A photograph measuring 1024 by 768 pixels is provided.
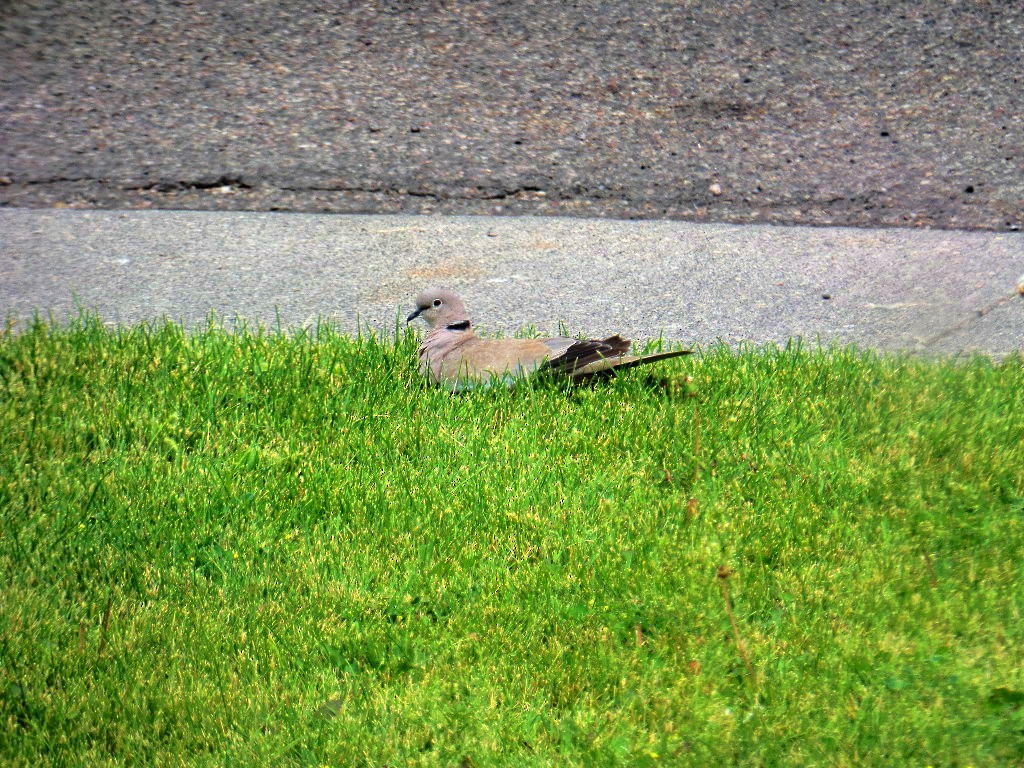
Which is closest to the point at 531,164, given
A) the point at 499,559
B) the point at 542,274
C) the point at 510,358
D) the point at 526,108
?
the point at 526,108

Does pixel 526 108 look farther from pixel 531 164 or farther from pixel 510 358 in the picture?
pixel 510 358

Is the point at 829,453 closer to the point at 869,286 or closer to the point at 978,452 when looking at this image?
the point at 978,452

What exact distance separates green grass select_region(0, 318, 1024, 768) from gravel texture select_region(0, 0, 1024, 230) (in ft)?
8.11

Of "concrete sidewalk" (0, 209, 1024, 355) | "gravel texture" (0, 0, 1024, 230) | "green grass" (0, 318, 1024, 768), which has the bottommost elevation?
"green grass" (0, 318, 1024, 768)

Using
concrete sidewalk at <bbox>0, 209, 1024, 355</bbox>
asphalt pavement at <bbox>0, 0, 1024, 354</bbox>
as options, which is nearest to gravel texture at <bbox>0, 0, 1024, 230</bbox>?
asphalt pavement at <bbox>0, 0, 1024, 354</bbox>

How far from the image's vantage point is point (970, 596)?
338cm

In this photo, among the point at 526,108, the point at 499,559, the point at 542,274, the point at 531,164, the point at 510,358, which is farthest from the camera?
the point at 526,108

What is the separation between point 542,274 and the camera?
6223 mm

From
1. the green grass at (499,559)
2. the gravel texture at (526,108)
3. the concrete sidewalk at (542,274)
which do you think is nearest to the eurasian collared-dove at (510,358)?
the green grass at (499,559)

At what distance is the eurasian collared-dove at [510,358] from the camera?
4.61m

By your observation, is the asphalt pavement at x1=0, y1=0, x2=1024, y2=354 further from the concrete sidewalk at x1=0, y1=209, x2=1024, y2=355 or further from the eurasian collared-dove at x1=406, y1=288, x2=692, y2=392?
the eurasian collared-dove at x1=406, y1=288, x2=692, y2=392

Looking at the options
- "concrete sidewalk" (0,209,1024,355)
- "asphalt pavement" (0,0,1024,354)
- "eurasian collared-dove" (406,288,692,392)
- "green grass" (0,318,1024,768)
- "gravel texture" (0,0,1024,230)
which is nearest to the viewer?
"green grass" (0,318,1024,768)

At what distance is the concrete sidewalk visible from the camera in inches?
222

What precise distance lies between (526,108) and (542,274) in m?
2.47
